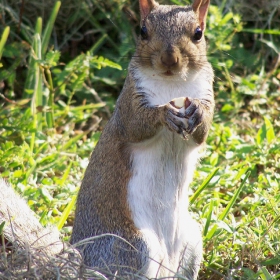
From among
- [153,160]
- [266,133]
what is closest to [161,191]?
[153,160]

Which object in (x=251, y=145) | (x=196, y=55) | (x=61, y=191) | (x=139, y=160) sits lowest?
(x=61, y=191)

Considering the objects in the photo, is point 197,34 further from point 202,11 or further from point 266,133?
point 266,133

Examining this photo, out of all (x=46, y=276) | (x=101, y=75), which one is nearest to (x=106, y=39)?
(x=101, y=75)

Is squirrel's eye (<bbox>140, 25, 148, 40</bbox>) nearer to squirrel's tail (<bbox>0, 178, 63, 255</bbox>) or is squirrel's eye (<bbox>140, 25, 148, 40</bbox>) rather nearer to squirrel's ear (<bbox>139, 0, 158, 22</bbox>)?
squirrel's ear (<bbox>139, 0, 158, 22</bbox>)

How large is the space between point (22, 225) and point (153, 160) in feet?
2.67

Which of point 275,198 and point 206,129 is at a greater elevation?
point 206,129

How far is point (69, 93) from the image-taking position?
215 inches

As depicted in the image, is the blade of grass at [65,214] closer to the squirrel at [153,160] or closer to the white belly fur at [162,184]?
the squirrel at [153,160]

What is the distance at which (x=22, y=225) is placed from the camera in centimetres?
379

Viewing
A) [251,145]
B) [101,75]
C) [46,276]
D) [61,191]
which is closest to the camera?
[46,276]

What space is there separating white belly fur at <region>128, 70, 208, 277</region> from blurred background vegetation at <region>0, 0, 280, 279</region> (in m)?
0.39

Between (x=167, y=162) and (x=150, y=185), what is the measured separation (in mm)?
157

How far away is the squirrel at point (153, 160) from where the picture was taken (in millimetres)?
3598

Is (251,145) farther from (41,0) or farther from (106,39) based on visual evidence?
(41,0)
